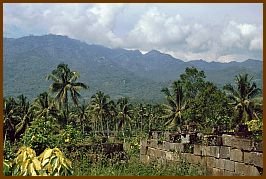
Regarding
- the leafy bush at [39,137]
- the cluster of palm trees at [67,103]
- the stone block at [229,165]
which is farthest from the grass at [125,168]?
the cluster of palm trees at [67,103]

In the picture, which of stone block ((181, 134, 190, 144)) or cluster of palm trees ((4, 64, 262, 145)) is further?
cluster of palm trees ((4, 64, 262, 145))

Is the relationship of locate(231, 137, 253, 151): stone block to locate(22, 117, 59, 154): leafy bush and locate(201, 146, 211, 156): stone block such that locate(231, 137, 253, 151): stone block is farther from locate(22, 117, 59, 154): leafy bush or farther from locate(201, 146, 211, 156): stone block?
locate(22, 117, 59, 154): leafy bush

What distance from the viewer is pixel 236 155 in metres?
9.73

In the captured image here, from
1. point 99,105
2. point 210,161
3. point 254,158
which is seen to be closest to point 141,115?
point 99,105

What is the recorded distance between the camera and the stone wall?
9.23 metres

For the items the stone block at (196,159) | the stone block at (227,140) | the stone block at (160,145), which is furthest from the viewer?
the stone block at (160,145)

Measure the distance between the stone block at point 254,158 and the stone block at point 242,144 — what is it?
→ 0.14 meters

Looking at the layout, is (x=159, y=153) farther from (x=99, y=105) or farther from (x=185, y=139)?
(x=99, y=105)

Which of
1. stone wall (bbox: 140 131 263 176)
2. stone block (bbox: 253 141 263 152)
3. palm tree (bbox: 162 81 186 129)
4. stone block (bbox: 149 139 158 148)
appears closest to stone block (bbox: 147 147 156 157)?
stone wall (bbox: 140 131 263 176)

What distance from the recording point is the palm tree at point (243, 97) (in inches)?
1465

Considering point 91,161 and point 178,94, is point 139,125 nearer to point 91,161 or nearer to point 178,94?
point 178,94

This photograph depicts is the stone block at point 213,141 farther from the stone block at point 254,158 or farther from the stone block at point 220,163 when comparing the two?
the stone block at point 254,158

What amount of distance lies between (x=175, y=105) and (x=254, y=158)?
32.1 meters

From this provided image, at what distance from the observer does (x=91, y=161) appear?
34.9ft
